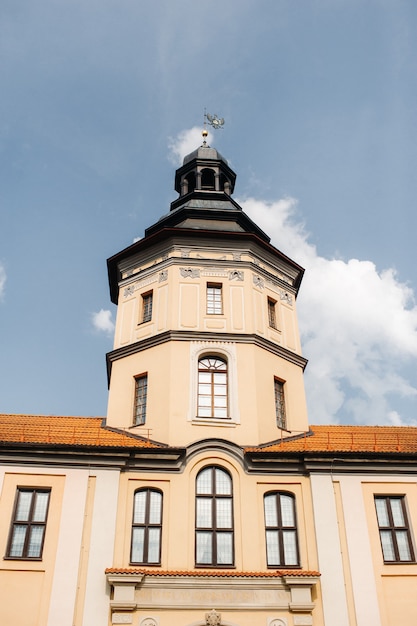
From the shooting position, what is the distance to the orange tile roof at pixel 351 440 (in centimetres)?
2203

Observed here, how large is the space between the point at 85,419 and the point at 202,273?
7.70 m

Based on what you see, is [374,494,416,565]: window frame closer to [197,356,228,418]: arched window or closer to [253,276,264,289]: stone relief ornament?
[197,356,228,418]: arched window

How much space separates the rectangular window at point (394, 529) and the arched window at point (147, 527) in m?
7.11

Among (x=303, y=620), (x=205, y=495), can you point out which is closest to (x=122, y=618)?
(x=205, y=495)

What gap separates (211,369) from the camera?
24.3 meters

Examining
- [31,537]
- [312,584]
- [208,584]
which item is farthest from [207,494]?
[31,537]

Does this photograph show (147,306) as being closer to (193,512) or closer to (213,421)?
(213,421)

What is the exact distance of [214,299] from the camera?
26297mm

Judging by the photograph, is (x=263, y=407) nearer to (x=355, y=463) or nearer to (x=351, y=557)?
(x=355, y=463)

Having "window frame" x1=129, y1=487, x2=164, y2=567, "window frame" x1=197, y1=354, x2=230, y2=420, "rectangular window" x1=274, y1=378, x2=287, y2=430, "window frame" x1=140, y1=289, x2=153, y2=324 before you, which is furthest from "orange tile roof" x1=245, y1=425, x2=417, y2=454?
"window frame" x1=140, y1=289, x2=153, y2=324

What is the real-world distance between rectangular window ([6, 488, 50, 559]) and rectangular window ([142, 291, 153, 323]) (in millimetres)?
8701

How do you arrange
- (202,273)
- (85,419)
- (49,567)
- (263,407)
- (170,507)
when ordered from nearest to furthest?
(49,567), (170,507), (263,407), (85,419), (202,273)

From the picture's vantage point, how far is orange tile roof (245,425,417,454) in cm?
2203

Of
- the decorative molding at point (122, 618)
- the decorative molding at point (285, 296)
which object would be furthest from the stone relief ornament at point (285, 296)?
the decorative molding at point (122, 618)
